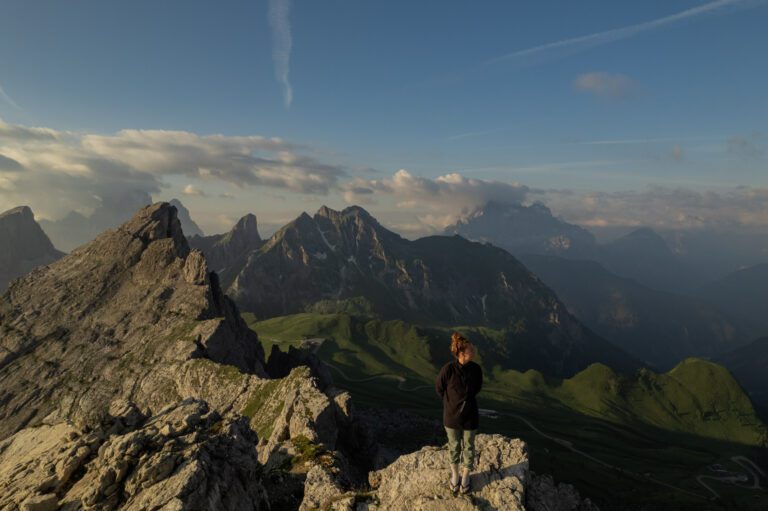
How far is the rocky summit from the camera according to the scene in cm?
2470

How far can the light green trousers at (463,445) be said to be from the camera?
20.2 m

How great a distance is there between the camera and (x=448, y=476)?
21.8 metres

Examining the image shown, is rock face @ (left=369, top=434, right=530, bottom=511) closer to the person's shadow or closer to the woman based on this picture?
the person's shadow

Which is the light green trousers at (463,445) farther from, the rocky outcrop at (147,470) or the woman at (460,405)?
the rocky outcrop at (147,470)

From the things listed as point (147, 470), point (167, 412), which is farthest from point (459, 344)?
point (167, 412)

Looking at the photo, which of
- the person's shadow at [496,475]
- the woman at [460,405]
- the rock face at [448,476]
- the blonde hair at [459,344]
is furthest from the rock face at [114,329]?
the blonde hair at [459,344]

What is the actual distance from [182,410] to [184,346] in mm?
83748

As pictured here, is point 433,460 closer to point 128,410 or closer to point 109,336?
point 128,410

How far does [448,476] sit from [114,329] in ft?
463

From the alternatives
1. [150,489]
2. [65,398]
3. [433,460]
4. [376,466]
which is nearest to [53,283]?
[65,398]

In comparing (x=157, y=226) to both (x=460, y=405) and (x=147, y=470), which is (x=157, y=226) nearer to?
(x=147, y=470)

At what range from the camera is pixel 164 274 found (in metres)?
152

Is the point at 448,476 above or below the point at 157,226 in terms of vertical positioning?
below

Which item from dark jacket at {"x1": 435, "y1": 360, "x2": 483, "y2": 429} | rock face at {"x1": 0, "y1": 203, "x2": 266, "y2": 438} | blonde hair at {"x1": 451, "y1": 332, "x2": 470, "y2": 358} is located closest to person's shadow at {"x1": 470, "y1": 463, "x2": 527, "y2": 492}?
dark jacket at {"x1": 435, "y1": 360, "x2": 483, "y2": 429}
